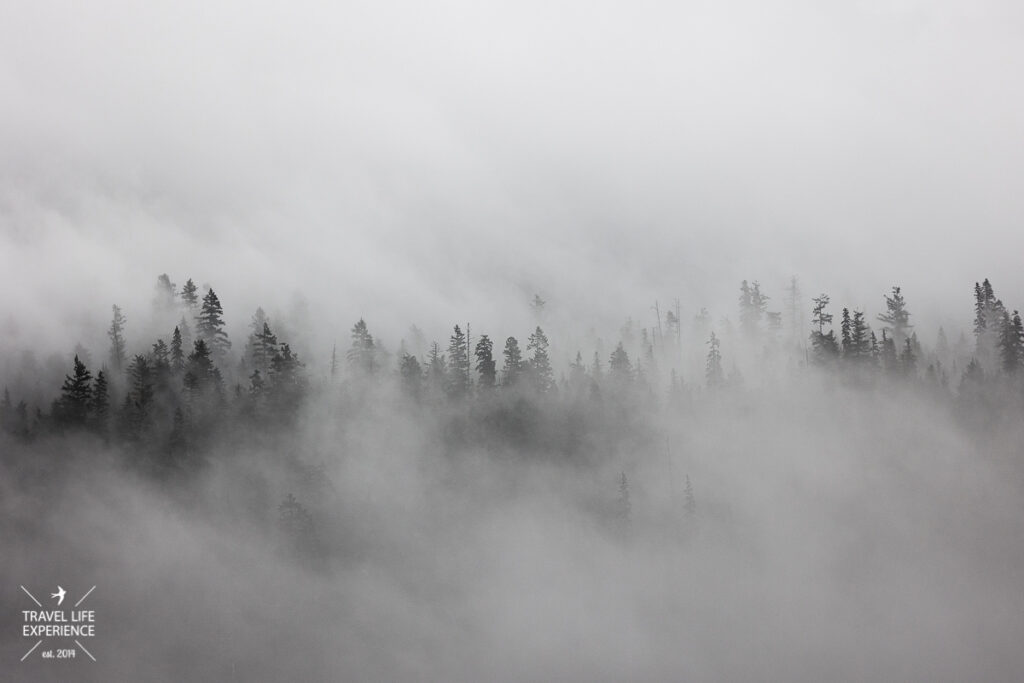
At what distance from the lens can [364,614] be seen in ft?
462

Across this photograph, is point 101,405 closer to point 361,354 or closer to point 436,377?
point 361,354

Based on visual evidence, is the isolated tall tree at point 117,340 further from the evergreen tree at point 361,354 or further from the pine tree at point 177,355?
the evergreen tree at point 361,354

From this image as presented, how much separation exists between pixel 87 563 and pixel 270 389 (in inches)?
1466

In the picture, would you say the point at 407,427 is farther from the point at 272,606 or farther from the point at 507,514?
the point at 272,606

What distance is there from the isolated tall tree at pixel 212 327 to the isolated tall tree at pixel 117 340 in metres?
18.8

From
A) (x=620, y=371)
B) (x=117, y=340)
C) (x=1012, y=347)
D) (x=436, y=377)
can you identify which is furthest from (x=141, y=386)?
(x=1012, y=347)

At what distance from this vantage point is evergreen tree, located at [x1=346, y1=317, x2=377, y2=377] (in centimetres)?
16662

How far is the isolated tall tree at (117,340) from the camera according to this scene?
167 metres

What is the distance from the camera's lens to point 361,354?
168375mm

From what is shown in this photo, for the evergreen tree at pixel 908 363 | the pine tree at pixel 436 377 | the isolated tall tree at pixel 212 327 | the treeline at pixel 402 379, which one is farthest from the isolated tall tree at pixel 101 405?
the evergreen tree at pixel 908 363

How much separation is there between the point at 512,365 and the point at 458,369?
1045 centimetres

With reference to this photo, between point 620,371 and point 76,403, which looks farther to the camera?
point 620,371

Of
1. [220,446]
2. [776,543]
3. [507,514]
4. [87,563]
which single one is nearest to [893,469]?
[776,543]

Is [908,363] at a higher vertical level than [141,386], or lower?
higher
